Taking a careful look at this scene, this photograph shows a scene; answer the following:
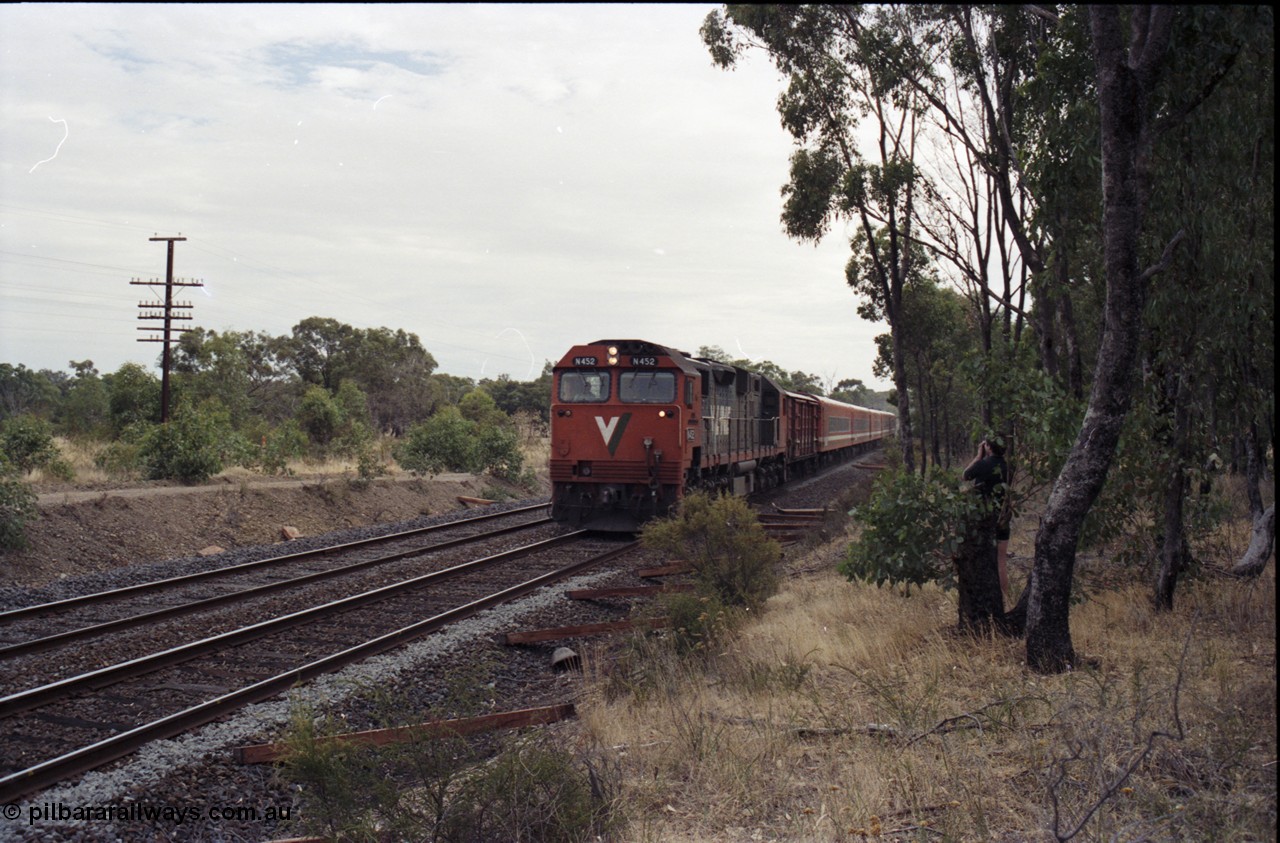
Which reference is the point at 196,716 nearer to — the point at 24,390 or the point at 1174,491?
the point at 1174,491

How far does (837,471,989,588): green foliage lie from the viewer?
→ 819 cm

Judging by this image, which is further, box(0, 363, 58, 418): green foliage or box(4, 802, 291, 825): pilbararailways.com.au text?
box(0, 363, 58, 418): green foliage

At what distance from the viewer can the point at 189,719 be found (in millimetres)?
6855

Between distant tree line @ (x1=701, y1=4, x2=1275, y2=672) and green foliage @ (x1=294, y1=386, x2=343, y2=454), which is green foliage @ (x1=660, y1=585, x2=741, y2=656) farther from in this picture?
green foliage @ (x1=294, y1=386, x2=343, y2=454)

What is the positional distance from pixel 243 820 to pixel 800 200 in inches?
636

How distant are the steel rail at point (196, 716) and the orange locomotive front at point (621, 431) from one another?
632 cm

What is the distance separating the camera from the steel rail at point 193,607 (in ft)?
29.0

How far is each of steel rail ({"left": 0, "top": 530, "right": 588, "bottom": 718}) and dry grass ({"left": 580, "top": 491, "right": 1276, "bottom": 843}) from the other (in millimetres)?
3725

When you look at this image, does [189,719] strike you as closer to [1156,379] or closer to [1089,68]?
[1156,379]

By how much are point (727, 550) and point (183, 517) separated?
11.2 m

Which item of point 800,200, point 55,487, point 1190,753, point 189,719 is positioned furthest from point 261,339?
point 1190,753

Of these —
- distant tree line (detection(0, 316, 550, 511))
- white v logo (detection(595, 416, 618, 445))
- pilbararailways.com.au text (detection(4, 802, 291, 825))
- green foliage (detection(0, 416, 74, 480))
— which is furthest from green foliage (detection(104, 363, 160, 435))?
pilbararailways.com.au text (detection(4, 802, 291, 825))

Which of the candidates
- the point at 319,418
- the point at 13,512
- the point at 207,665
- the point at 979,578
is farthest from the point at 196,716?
the point at 319,418

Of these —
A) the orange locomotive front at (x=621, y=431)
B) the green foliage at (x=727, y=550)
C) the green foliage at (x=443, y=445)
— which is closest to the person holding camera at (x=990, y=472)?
the green foliage at (x=727, y=550)
